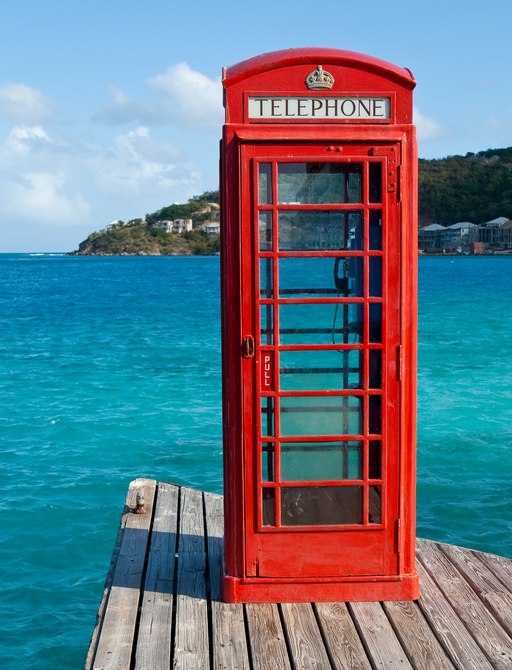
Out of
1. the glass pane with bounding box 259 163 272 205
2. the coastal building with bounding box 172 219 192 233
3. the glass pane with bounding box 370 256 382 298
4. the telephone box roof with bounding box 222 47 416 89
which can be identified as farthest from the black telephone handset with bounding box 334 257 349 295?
the coastal building with bounding box 172 219 192 233

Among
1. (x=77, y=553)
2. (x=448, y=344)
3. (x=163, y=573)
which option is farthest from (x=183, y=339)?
(x=163, y=573)

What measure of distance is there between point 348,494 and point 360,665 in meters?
0.87

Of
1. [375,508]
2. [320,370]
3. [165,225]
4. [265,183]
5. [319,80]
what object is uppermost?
[165,225]

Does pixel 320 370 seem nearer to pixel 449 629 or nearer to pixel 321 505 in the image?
pixel 321 505

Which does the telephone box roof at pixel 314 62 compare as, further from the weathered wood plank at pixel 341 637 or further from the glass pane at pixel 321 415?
the weathered wood plank at pixel 341 637

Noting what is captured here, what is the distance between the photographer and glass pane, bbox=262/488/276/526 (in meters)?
4.04

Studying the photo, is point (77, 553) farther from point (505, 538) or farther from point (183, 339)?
point (183, 339)

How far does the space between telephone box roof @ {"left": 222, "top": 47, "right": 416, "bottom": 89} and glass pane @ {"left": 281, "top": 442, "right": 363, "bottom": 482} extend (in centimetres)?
182

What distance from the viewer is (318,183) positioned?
3.87 meters

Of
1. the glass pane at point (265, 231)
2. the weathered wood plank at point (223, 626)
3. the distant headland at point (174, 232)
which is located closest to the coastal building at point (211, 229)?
the distant headland at point (174, 232)

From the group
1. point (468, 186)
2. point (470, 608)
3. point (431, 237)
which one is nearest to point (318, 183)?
point (470, 608)

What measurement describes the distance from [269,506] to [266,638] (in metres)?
0.64

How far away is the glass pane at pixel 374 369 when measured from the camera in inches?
156

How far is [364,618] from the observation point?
3877 millimetres
